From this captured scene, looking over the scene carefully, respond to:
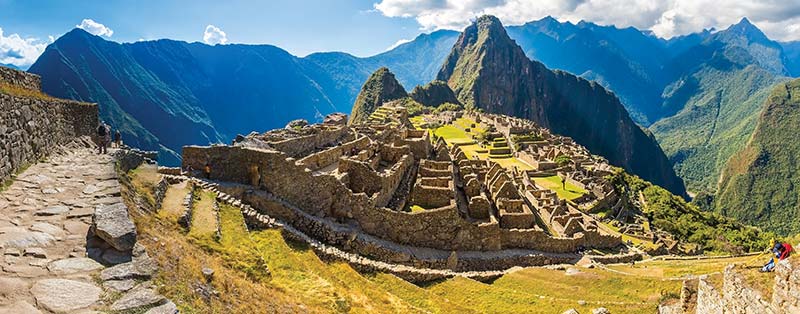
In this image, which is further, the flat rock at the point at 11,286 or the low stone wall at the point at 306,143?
the low stone wall at the point at 306,143

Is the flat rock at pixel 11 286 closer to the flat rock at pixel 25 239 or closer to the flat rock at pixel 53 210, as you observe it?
the flat rock at pixel 25 239

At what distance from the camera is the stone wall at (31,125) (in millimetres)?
11117

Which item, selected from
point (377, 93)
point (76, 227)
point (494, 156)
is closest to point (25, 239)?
point (76, 227)

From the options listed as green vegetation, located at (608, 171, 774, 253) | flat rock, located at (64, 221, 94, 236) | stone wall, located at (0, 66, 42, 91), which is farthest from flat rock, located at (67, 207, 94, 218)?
green vegetation, located at (608, 171, 774, 253)

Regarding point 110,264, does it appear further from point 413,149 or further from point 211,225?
point 413,149

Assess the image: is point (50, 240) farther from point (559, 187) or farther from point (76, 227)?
point (559, 187)

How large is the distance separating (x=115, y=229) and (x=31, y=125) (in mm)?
7045

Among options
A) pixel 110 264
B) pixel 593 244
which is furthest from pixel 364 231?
pixel 593 244

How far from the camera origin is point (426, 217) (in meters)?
23.3

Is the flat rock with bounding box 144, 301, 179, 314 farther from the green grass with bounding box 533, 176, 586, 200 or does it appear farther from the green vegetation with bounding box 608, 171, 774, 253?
the green vegetation with bounding box 608, 171, 774, 253

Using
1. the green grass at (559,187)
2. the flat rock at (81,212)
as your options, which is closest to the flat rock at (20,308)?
the flat rock at (81,212)

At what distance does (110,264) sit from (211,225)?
7.36 metres

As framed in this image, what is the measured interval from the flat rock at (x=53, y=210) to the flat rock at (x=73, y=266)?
Result: 214 cm

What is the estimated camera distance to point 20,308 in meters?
6.17
